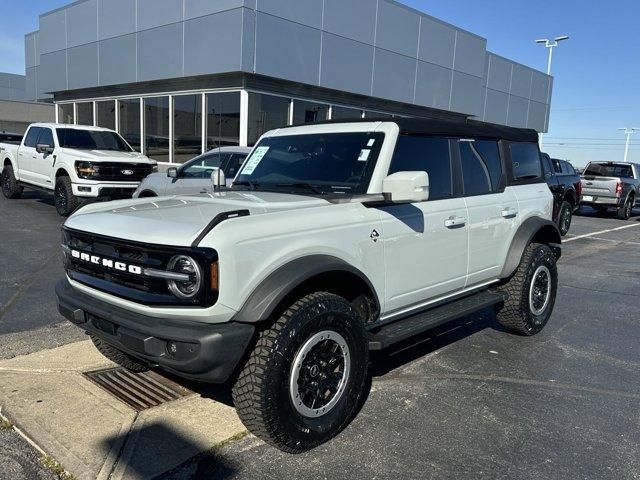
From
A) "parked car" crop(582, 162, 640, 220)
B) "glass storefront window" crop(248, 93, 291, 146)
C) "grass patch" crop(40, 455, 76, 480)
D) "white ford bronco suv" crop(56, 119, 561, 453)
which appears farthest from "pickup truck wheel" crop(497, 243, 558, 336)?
"parked car" crop(582, 162, 640, 220)

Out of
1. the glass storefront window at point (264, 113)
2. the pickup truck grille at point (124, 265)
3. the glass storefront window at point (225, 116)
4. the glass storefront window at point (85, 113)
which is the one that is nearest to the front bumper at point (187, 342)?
the pickup truck grille at point (124, 265)

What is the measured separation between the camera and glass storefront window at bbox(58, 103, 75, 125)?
859 inches

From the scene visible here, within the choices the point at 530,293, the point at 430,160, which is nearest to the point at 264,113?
the point at 530,293

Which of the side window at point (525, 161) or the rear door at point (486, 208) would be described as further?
the side window at point (525, 161)

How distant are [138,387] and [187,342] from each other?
146 centimetres

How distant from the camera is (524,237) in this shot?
509 centimetres

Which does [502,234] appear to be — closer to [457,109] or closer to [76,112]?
[457,109]

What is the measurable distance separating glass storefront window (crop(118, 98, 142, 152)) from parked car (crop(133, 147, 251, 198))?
358 inches

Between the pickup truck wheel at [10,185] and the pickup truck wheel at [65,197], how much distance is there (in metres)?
3.34

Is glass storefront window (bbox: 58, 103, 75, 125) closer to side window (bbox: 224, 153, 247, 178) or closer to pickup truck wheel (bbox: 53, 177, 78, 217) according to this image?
pickup truck wheel (bbox: 53, 177, 78, 217)

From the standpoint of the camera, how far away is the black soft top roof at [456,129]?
13.5 feet

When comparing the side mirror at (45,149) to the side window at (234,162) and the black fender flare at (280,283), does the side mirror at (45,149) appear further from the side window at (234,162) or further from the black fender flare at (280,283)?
the black fender flare at (280,283)

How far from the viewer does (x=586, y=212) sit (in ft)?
67.8

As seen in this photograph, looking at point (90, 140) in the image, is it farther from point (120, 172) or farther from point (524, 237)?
point (524, 237)
